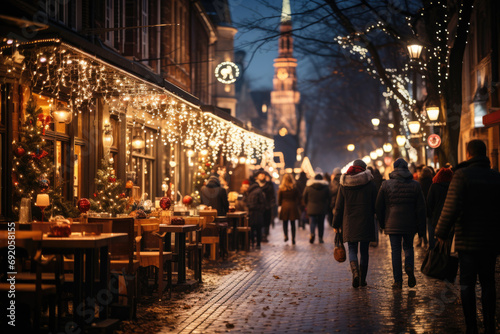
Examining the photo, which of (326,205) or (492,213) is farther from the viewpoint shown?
(326,205)

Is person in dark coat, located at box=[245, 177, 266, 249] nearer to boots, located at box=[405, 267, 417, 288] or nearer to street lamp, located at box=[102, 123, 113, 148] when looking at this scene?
street lamp, located at box=[102, 123, 113, 148]

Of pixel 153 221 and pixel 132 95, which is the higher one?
pixel 132 95

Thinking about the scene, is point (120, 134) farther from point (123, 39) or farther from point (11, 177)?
point (11, 177)

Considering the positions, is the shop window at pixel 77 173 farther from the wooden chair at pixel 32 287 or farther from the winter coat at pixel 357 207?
the wooden chair at pixel 32 287

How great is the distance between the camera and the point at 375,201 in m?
13.5

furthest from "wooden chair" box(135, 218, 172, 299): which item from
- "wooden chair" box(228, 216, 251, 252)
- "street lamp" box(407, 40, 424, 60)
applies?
"street lamp" box(407, 40, 424, 60)

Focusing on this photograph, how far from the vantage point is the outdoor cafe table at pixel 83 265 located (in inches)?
344

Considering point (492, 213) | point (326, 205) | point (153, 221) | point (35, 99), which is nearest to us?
point (492, 213)

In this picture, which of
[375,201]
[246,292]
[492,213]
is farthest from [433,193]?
[492,213]

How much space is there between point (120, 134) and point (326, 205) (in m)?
6.41

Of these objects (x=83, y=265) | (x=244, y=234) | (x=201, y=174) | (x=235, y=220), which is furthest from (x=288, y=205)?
(x=83, y=265)

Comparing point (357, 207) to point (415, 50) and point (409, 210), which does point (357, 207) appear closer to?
point (409, 210)

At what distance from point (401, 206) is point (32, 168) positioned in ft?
20.1

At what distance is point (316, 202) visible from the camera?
24.7 metres
